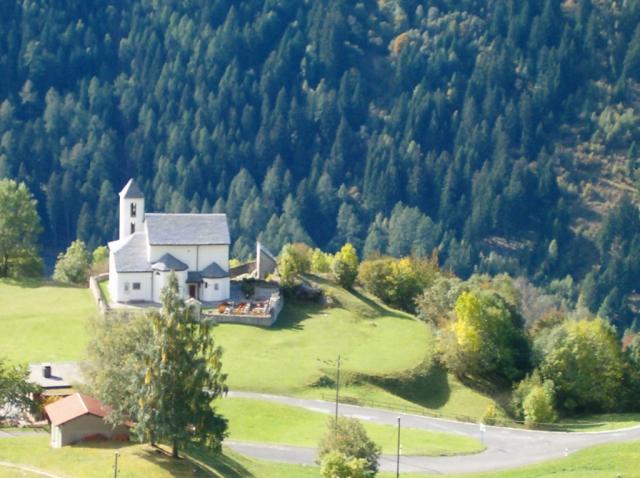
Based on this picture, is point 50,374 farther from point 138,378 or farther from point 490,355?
point 490,355

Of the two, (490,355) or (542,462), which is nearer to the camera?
(542,462)

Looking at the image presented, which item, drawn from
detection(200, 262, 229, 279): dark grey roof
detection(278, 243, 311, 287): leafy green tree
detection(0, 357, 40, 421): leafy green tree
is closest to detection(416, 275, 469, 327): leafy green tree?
detection(278, 243, 311, 287): leafy green tree

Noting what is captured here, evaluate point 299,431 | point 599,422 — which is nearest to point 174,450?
point 299,431

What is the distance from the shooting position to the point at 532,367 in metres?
104

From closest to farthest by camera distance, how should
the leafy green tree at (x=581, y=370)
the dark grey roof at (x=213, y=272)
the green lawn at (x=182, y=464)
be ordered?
the green lawn at (x=182, y=464)
the leafy green tree at (x=581, y=370)
the dark grey roof at (x=213, y=272)

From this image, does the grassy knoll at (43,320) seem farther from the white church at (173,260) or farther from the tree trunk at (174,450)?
the tree trunk at (174,450)

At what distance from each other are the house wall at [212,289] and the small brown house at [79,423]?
36.5 m

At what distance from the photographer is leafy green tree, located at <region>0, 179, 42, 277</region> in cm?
12369

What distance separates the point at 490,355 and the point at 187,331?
39.0m

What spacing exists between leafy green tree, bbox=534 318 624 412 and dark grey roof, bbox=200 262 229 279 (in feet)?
91.1

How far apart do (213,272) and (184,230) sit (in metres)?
4.52

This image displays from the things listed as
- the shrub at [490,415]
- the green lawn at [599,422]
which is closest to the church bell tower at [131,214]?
the shrub at [490,415]

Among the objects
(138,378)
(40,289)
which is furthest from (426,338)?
(138,378)

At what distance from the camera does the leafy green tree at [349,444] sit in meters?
71.2
